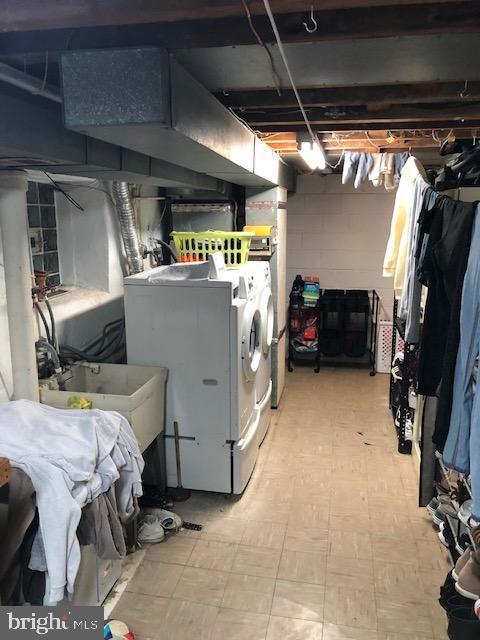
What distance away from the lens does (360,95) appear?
83.4 inches

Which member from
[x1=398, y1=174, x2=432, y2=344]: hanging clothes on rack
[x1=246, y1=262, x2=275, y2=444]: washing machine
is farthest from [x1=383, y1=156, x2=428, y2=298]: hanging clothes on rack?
[x1=246, y1=262, x2=275, y2=444]: washing machine

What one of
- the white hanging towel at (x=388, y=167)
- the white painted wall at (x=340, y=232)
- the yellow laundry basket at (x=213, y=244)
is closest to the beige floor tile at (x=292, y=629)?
the yellow laundry basket at (x=213, y=244)

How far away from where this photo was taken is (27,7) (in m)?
1.20

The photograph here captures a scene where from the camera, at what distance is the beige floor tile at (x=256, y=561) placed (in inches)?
104

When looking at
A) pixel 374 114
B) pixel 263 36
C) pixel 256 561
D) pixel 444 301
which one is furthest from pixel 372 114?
pixel 256 561

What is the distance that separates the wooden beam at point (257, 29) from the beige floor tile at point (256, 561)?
2356mm

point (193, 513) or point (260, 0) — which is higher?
point (260, 0)

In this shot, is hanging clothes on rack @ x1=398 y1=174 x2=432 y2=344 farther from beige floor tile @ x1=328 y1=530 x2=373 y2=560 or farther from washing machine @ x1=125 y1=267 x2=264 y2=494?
beige floor tile @ x1=328 y1=530 x2=373 y2=560

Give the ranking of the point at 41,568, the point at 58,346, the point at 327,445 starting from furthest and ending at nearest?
1. the point at 327,445
2. the point at 58,346
3. the point at 41,568

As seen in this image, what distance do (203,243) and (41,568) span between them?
2.46m

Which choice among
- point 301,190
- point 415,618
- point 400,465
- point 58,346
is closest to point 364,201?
point 301,190

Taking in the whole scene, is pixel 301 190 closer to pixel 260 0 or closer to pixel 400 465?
pixel 400 465

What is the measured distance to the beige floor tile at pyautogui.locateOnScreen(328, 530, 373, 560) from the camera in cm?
277

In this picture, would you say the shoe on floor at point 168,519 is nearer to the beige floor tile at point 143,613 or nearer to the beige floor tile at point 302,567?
the beige floor tile at point 143,613
